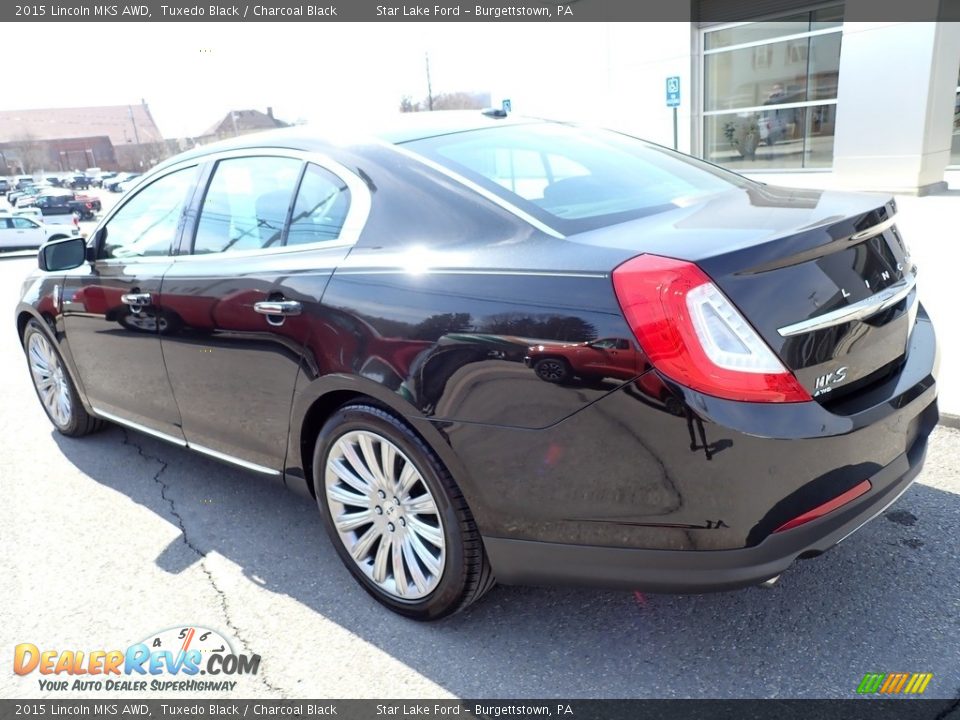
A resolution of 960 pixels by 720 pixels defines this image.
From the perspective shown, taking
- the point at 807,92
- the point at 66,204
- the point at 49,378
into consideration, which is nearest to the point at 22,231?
the point at 66,204

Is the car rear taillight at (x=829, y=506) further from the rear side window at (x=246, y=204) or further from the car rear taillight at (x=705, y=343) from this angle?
the rear side window at (x=246, y=204)

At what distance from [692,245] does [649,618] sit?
1307 millimetres

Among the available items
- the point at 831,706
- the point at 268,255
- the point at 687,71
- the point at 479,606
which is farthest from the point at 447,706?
the point at 687,71

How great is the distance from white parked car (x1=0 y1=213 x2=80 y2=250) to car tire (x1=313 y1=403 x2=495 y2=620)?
22397 millimetres

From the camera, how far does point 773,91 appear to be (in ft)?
53.9

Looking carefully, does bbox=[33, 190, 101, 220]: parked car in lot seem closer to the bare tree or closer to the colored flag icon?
the bare tree

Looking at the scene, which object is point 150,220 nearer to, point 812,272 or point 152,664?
point 152,664

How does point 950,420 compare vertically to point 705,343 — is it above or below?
below

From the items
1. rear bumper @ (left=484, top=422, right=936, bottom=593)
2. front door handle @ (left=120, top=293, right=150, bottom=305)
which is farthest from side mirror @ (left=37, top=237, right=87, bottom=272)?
Answer: rear bumper @ (left=484, top=422, right=936, bottom=593)

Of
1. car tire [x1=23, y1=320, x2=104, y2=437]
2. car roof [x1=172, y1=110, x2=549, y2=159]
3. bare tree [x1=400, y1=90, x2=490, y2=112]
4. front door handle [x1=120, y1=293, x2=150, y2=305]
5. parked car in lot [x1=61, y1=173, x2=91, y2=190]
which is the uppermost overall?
bare tree [x1=400, y1=90, x2=490, y2=112]

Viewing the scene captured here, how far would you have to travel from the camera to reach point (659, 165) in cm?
301

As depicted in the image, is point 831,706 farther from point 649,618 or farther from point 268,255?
point 268,255

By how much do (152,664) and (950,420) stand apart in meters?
3.77

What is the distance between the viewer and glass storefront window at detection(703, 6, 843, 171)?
15.1 metres
